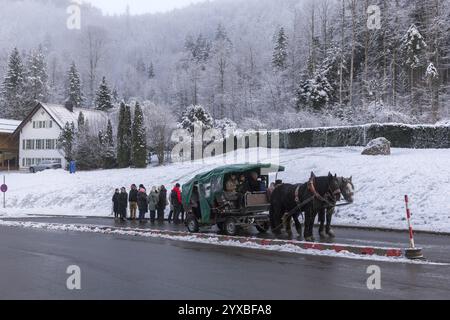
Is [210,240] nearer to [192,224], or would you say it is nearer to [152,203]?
[192,224]

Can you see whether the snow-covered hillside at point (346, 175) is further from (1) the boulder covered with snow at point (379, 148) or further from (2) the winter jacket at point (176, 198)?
(2) the winter jacket at point (176, 198)

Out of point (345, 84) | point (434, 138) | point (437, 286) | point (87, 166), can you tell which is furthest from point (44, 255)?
point (345, 84)

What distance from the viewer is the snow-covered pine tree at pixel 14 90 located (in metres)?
93.4

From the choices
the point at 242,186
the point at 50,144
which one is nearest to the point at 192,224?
the point at 242,186

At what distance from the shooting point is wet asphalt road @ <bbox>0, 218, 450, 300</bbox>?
8.27 meters

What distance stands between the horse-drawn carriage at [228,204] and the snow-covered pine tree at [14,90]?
3281 inches

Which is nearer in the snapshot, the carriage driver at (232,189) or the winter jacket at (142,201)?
the carriage driver at (232,189)

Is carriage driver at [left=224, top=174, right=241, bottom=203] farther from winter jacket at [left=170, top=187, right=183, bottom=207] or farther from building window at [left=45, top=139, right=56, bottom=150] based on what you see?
building window at [left=45, top=139, right=56, bottom=150]

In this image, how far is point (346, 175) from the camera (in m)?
26.9

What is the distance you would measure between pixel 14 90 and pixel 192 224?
283 feet

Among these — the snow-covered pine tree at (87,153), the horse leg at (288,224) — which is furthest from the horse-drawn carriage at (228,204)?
the snow-covered pine tree at (87,153)

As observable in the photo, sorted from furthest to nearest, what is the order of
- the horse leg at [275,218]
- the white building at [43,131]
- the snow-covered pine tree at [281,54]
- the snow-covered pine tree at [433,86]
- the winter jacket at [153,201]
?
the snow-covered pine tree at [281,54], the white building at [43,131], the snow-covered pine tree at [433,86], the winter jacket at [153,201], the horse leg at [275,218]

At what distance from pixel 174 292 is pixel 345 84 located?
176 feet

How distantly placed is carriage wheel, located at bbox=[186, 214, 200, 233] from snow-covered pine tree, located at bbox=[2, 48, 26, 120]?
8271 centimetres
